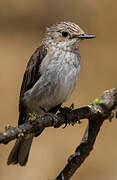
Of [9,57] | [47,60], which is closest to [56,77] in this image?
[47,60]

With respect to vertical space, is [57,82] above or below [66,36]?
below

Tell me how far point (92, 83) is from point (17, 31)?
133 cm

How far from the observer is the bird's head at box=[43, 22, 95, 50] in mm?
5547

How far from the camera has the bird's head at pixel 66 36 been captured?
5547mm

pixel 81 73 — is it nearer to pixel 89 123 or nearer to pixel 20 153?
pixel 20 153

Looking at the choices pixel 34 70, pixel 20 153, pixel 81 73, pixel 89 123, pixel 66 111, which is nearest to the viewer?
pixel 89 123

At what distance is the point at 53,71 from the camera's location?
5352 mm

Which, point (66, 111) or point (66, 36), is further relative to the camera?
point (66, 36)

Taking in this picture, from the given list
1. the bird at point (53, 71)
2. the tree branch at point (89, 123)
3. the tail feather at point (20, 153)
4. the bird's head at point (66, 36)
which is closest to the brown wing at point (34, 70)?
the bird at point (53, 71)

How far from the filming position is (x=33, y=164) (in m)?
8.14

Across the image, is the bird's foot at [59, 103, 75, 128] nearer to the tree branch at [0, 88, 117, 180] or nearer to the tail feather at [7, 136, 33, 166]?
the tree branch at [0, 88, 117, 180]

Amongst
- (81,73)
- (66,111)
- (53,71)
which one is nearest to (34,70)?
(53,71)

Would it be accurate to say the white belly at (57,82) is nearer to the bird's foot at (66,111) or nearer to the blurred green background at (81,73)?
the bird's foot at (66,111)

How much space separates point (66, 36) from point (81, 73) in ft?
10.3
